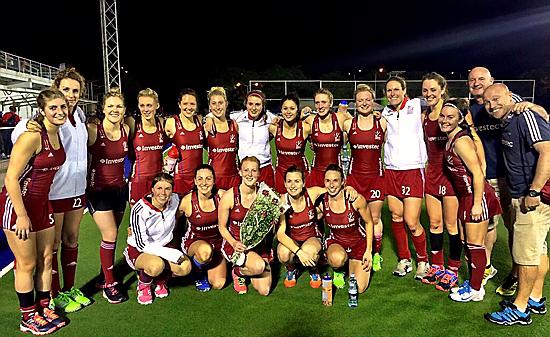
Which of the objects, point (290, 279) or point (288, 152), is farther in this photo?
point (288, 152)

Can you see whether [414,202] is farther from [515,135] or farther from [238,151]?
[238,151]

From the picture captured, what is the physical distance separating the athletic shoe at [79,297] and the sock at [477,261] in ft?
10.7

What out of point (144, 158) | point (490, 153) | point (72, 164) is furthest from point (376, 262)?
point (72, 164)

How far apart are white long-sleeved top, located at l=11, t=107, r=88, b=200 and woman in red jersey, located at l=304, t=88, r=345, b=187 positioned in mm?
2214

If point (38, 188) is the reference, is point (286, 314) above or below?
below

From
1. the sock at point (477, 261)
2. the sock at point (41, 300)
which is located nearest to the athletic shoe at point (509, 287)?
the sock at point (477, 261)

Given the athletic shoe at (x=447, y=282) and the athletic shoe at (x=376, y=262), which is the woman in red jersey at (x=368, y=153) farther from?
the athletic shoe at (x=447, y=282)

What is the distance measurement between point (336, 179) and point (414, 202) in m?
0.90

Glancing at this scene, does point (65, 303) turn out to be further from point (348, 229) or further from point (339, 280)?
point (348, 229)

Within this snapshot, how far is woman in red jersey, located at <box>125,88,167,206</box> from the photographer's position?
462 cm

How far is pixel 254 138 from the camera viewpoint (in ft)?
17.0

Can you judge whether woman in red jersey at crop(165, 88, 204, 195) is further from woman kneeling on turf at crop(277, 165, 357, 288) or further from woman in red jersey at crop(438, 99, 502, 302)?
woman in red jersey at crop(438, 99, 502, 302)

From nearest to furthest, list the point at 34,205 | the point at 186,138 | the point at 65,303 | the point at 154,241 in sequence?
the point at 34,205 → the point at 65,303 → the point at 154,241 → the point at 186,138

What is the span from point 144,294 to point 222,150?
1.65 metres
